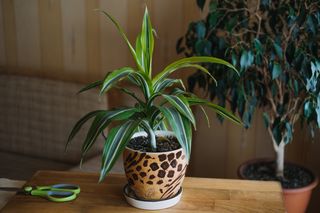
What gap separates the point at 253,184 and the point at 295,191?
57 cm

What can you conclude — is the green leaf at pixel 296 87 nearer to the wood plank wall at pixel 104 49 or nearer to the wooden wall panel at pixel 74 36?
the wood plank wall at pixel 104 49

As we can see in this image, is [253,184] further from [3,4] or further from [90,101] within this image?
[3,4]

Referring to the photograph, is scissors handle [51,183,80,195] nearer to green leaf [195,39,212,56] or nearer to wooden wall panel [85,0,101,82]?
green leaf [195,39,212,56]

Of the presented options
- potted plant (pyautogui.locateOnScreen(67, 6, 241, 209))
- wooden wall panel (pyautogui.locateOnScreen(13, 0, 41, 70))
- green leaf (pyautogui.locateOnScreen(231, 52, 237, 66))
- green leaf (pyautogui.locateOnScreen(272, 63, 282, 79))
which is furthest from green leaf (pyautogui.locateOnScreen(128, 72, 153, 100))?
wooden wall panel (pyautogui.locateOnScreen(13, 0, 41, 70))

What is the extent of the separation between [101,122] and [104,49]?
1.27 m

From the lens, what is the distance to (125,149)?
152cm

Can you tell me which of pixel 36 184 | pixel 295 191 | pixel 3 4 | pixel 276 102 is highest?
Answer: pixel 3 4

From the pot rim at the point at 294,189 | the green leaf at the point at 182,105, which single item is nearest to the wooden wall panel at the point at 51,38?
the pot rim at the point at 294,189

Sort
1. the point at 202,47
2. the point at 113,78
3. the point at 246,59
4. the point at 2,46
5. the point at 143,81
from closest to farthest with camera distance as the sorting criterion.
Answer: the point at 113,78 → the point at 143,81 → the point at 246,59 → the point at 202,47 → the point at 2,46

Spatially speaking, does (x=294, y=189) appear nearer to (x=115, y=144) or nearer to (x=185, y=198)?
(x=185, y=198)

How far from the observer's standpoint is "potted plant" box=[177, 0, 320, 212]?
196 cm

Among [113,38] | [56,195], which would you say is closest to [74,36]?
[113,38]

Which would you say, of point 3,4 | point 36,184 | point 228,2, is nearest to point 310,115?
point 228,2

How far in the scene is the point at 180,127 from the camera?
1.41 meters
